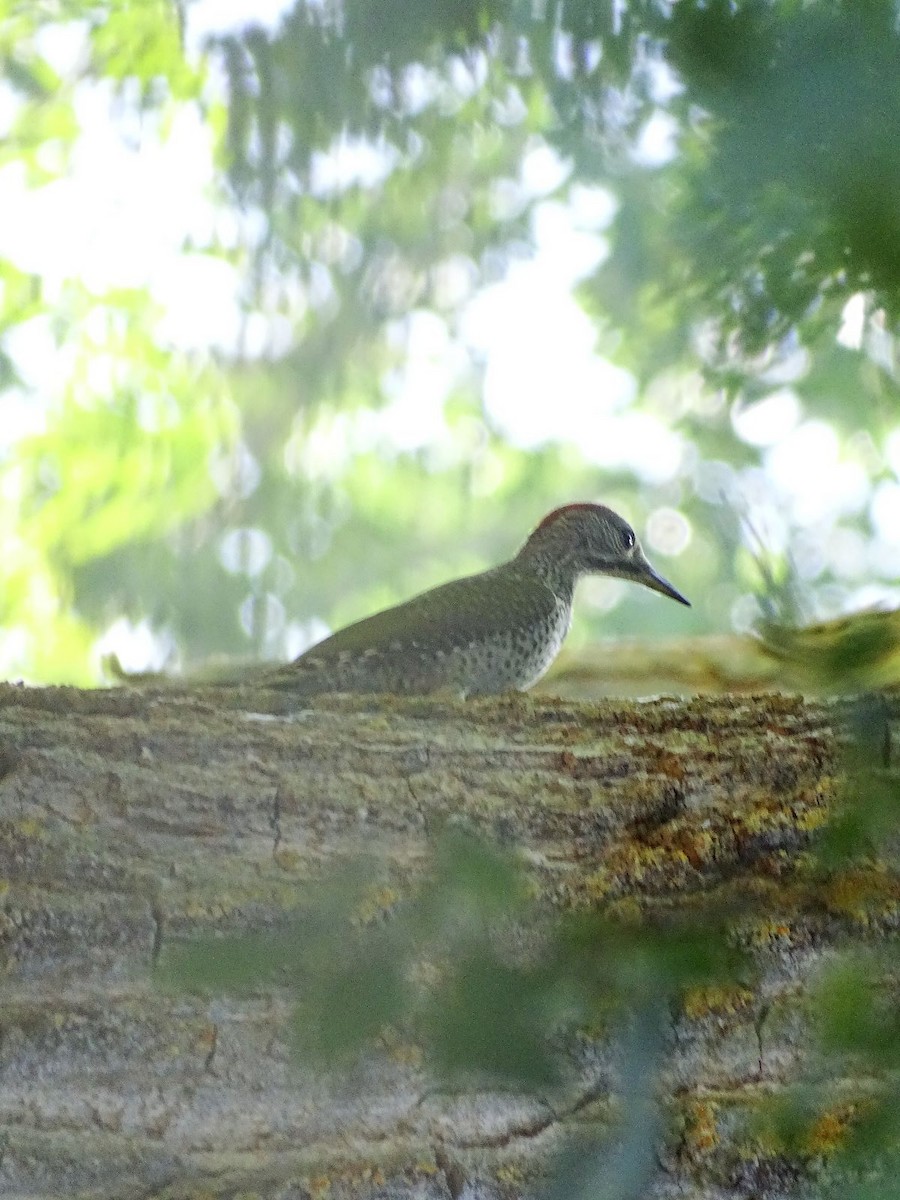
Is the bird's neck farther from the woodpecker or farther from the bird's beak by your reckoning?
the bird's beak

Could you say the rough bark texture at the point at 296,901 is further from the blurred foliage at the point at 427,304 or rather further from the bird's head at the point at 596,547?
the bird's head at the point at 596,547

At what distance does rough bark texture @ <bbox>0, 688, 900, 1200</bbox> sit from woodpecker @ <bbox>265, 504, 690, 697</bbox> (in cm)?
A: 69

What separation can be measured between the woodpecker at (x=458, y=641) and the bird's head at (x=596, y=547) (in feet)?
0.24

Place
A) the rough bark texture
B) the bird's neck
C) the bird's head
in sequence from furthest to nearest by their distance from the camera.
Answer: the bird's head < the bird's neck < the rough bark texture

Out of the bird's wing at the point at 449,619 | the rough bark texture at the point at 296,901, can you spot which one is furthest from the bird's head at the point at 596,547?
the rough bark texture at the point at 296,901

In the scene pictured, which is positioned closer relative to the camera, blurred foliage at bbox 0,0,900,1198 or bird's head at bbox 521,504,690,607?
blurred foliage at bbox 0,0,900,1198

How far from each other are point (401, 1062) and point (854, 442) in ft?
3.75

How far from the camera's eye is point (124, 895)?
191cm

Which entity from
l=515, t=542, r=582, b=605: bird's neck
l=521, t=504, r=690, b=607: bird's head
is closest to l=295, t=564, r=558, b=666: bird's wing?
l=515, t=542, r=582, b=605: bird's neck

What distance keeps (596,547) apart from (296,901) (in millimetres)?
2815

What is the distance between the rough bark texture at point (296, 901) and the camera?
1696mm

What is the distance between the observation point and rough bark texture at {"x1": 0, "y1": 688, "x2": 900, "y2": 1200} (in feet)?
5.57

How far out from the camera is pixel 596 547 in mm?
4176

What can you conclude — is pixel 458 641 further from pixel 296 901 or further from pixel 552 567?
pixel 296 901
